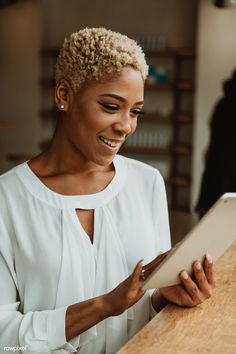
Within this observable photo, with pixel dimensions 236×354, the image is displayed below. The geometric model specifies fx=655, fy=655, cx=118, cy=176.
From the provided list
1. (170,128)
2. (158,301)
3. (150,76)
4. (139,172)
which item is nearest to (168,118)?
(170,128)

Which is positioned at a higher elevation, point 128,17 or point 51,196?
point 51,196

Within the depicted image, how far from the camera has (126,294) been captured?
1479 mm

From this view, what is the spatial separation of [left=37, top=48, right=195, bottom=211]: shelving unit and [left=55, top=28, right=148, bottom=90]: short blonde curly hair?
889cm

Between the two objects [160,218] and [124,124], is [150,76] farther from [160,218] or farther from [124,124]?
[124,124]

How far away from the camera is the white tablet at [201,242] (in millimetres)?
1386

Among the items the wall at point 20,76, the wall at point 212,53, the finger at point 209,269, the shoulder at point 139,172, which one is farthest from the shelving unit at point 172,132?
the finger at point 209,269

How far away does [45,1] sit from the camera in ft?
35.9

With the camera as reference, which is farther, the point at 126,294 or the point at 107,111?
the point at 107,111

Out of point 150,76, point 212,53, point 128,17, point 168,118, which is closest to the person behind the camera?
point 212,53

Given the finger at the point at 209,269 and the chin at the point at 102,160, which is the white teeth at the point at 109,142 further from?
the finger at the point at 209,269

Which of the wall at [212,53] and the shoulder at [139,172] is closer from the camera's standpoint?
the shoulder at [139,172]

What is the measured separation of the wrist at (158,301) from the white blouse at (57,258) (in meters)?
0.05

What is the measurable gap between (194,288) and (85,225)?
344mm

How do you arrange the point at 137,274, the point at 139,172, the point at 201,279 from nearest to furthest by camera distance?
1. the point at 137,274
2. the point at 201,279
3. the point at 139,172
